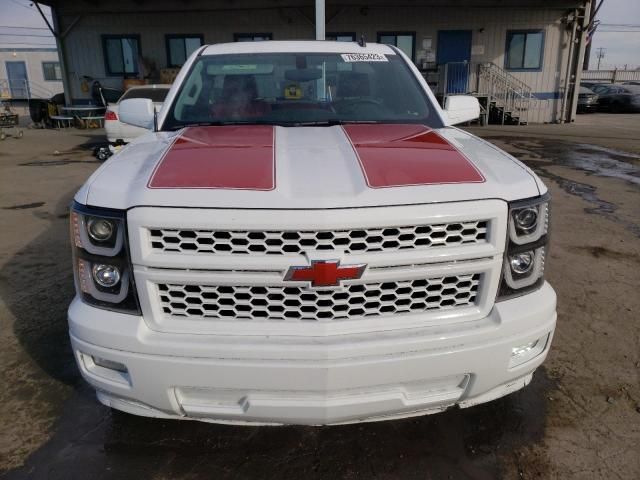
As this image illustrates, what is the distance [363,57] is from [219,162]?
6.12ft

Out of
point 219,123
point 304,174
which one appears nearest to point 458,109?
point 219,123

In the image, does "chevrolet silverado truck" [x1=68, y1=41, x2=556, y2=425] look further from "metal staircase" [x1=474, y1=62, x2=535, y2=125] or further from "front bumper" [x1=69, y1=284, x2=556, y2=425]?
"metal staircase" [x1=474, y1=62, x2=535, y2=125]

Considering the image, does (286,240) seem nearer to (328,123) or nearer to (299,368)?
(299,368)

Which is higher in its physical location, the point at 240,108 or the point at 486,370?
the point at 240,108

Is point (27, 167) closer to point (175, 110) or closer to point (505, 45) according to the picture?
point (175, 110)

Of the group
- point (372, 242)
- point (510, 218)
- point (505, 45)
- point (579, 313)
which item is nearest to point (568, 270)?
point (579, 313)

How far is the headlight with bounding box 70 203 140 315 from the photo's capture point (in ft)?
5.98

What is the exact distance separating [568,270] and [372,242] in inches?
128

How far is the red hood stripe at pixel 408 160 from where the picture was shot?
74.7 inches

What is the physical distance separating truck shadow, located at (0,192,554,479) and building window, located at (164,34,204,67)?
60.4 ft

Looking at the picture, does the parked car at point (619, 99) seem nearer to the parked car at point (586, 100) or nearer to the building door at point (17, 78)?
the parked car at point (586, 100)

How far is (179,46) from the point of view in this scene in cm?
1895

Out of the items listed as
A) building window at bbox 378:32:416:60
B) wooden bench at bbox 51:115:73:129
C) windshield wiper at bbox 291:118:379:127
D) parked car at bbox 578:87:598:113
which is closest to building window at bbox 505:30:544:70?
building window at bbox 378:32:416:60

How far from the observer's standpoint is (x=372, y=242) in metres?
1.78
